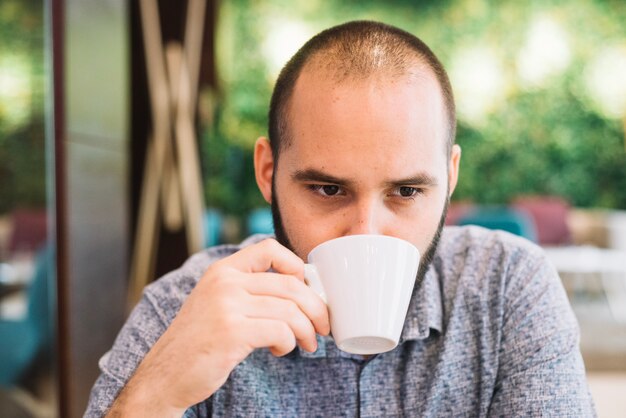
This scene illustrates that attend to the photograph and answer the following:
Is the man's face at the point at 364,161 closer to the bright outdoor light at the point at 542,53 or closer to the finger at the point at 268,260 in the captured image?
the finger at the point at 268,260

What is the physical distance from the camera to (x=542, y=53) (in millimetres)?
8039

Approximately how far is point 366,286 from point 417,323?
0.36 metres

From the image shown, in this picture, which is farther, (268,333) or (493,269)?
(493,269)

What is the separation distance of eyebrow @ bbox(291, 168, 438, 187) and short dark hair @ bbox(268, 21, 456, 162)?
0.09 metres

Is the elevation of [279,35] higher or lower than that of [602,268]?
higher

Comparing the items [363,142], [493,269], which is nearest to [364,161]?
[363,142]

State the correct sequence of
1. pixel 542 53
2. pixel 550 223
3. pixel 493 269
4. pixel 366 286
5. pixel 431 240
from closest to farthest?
pixel 366 286 → pixel 431 240 → pixel 493 269 → pixel 550 223 → pixel 542 53

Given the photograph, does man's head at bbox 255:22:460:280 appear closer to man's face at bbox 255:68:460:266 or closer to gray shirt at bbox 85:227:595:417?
man's face at bbox 255:68:460:266

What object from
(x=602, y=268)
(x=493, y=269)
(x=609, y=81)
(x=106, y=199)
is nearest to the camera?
(x=493, y=269)

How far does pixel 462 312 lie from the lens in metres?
1.06

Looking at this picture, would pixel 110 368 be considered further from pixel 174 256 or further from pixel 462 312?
pixel 174 256

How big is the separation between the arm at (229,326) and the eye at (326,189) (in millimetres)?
189

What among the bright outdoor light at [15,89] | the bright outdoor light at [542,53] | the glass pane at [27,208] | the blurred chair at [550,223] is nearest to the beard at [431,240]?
the glass pane at [27,208]

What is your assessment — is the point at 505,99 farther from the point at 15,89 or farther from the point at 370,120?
the point at 370,120
